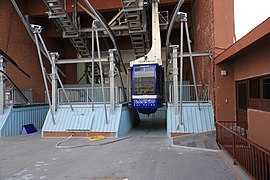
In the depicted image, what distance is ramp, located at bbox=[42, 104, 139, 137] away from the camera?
35.6ft

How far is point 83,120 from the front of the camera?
11.3m

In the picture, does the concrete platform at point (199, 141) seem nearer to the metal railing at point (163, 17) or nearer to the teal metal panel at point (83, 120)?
the teal metal panel at point (83, 120)

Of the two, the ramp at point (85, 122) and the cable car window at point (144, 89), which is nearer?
the ramp at point (85, 122)

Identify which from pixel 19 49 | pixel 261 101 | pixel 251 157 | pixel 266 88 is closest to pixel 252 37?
pixel 266 88

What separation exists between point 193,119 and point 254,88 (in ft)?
9.52

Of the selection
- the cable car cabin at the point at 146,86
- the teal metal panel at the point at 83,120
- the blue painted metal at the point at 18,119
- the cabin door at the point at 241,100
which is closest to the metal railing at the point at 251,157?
the cabin door at the point at 241,100

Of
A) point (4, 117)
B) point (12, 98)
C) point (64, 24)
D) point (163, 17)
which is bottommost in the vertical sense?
point (4, 117)

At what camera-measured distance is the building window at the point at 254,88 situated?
833cm

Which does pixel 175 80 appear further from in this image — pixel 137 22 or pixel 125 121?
pixel 137 22

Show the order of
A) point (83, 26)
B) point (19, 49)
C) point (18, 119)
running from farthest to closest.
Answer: point (83, 26) < point (19, 49) < point (18, 119)

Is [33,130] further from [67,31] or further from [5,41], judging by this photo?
[67,31]

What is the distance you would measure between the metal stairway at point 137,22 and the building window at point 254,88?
697cm

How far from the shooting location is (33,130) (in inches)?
505

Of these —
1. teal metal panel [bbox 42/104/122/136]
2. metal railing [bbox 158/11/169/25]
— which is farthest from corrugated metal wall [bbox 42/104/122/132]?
metal railing [bbox 158/11/169/25]
